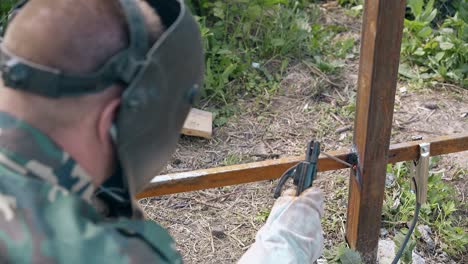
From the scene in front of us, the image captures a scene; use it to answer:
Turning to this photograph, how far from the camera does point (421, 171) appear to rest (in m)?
2.31

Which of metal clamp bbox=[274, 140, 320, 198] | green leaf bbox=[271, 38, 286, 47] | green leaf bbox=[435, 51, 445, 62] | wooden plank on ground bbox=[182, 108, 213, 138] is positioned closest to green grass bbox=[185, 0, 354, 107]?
green leaf bbox=[271, 38, 286, 47]

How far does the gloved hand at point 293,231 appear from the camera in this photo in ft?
5.41

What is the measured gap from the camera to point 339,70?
3.81 meters

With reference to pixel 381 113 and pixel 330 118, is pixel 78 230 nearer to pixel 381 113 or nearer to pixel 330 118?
pixel 381 113

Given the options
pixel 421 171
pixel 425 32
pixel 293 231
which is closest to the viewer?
pixel 293 231

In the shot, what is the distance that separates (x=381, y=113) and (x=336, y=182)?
949 millimetres

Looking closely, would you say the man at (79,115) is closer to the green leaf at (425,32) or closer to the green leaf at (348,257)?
the green leaf at (348,257)

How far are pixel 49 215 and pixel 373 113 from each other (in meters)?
1.35

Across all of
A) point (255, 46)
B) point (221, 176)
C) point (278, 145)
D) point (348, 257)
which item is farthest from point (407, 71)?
point (221, 176)

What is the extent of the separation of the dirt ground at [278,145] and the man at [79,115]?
1631 mm

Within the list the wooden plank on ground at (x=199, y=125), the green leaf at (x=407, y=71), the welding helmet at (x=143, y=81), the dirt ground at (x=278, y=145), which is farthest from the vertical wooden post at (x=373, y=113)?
the green leaf at (x=407, y=71)

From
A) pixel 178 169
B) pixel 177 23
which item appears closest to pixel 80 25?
pixel 177 23

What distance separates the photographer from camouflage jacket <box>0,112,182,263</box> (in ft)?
3.10

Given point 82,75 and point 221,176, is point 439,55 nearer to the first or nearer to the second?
point 221,176
